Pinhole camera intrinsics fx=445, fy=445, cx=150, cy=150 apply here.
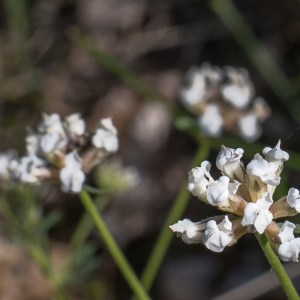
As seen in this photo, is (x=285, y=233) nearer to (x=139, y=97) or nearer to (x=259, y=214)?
(x=259, y=214)

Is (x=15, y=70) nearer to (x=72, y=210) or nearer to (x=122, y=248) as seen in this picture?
(x=72, y=210)

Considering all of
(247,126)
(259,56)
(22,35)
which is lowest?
(247,126)

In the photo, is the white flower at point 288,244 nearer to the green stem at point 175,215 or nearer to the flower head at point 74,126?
the flower head at point 74,126

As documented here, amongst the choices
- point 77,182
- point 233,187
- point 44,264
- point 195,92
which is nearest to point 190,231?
point 233,187

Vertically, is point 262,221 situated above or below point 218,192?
below

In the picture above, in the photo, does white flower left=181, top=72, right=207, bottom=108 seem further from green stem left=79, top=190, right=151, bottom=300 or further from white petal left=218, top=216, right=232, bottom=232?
white petal left=218, top=216, right=232, bottom=232

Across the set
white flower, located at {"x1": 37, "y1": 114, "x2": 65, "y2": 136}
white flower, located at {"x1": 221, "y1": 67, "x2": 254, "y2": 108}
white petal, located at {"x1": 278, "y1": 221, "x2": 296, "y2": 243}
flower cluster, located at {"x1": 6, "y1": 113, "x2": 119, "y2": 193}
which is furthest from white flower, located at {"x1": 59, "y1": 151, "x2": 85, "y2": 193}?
white flower, located at {"x1": 221, "y1": 67, "x2": 254, "y2": 108}

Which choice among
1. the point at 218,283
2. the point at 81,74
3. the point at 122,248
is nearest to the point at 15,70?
the point at 81,74
